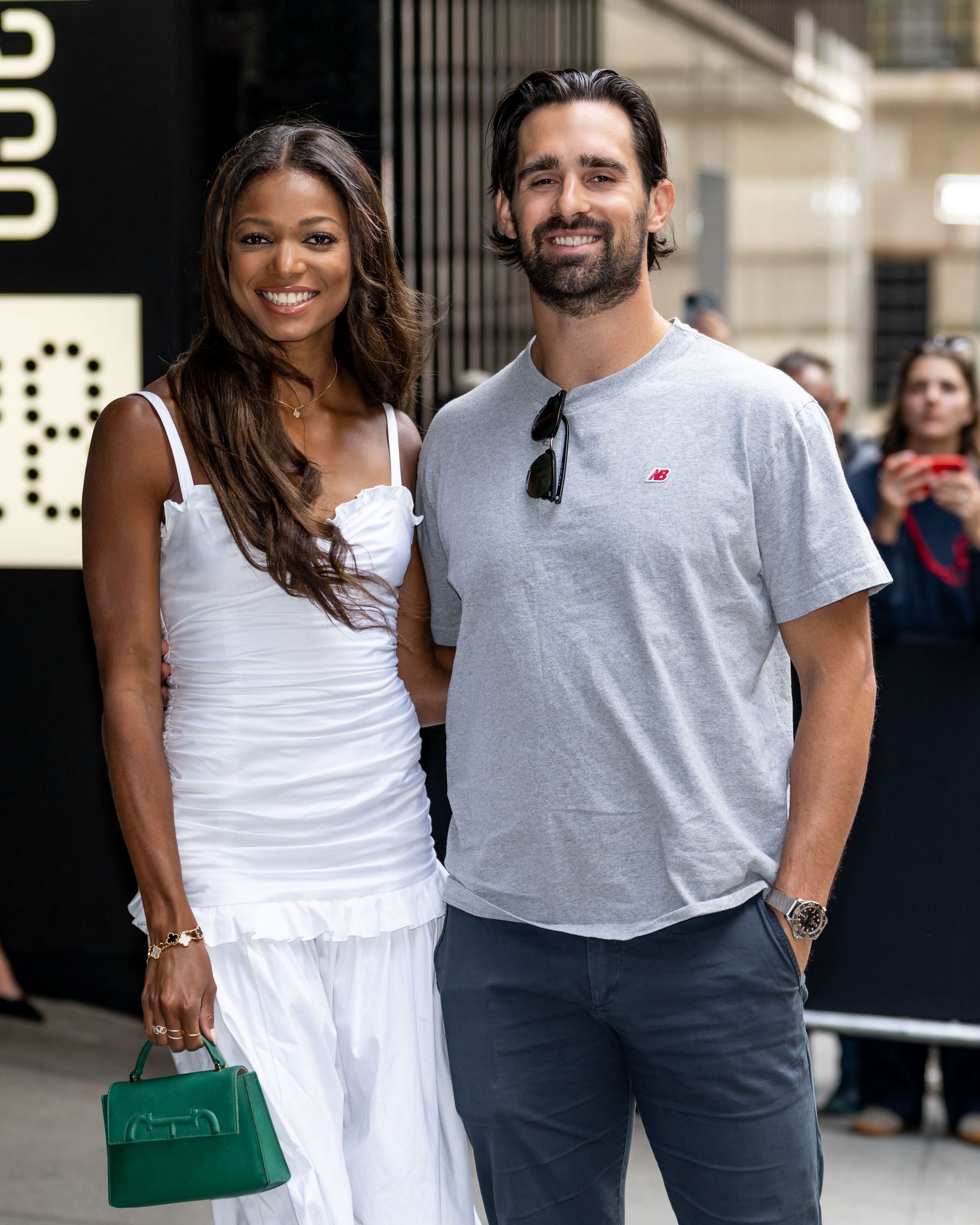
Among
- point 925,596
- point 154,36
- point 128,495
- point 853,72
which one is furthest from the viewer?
point 853,72

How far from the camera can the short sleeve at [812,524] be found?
7.17 ft

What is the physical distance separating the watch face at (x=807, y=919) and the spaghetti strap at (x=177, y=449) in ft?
3.40

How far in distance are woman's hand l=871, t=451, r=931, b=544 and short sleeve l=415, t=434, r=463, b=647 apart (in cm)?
201

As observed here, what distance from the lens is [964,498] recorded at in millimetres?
4109

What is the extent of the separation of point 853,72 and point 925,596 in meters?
14.1

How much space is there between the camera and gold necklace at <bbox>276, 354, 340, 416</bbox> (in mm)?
2500

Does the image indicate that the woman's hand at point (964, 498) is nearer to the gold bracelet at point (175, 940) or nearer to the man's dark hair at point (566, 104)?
the man's dark hair at point (566, 104)

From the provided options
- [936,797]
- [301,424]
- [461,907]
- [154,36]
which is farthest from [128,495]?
[154,36]

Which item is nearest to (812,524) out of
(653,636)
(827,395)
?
(653,636)

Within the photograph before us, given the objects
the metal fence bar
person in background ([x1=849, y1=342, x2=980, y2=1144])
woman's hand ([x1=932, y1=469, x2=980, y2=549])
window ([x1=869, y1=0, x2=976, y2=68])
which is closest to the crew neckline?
person in background ([x1=849, y1=342, x2=980, y2=1144])

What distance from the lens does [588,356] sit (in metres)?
2.31

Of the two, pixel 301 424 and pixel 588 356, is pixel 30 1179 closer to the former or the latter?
pixel 301 424

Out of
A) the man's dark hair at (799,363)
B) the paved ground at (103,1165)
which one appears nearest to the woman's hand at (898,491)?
the man's dark hair at (799,363)

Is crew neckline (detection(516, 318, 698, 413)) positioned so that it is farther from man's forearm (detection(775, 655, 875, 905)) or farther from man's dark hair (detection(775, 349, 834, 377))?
man's dark hair (detection(775, 349, 834, 377))
